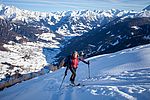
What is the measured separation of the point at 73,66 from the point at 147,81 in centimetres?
554

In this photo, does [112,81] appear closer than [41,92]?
Yes

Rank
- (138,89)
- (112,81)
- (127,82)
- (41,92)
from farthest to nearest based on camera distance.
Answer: (41,92)
(112,81)
(127,82)
(138,89)

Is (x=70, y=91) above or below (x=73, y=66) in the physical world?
below

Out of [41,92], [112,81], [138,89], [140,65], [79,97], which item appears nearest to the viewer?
[138,89]

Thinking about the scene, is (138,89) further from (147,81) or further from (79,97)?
(79,97)

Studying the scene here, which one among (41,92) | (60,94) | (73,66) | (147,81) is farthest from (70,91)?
(147,81)

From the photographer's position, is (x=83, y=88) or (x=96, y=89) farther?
(x=83, y=88)

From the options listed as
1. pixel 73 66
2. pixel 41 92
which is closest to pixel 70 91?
pixel 73 66

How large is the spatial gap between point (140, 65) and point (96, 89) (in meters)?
7.63

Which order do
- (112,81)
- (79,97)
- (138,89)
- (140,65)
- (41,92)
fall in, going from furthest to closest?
(140,65) → (41,92) → (112,81) → (79,97) → (138,89)

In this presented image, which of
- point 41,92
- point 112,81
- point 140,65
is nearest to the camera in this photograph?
point 112,81

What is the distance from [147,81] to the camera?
17.2m

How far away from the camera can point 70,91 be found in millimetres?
18984

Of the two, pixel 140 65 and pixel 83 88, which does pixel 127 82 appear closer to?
pixel 83 88
